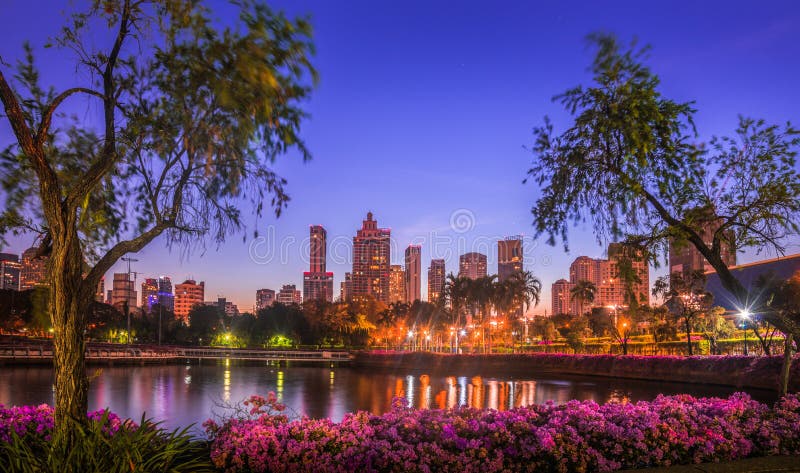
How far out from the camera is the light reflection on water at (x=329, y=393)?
26.5 m

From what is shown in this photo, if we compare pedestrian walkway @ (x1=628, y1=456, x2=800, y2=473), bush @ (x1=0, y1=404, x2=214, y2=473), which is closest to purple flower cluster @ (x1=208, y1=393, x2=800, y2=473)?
bush @ (x1=0, y1=404, x2=214, y2=473)

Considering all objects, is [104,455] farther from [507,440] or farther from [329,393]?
[329,393]

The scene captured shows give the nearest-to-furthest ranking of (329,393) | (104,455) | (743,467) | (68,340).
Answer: (104,455)
(68,340)
(743,467)
(329,393)

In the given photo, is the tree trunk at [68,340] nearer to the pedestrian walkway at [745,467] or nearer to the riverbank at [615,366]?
the pedestrian walkway at [745,467]

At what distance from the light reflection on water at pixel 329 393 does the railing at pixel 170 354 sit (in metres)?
18.4

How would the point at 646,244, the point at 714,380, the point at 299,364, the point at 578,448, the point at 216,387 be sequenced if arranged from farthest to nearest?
the point at 299,364 < the point at 216,387 < the point at 714,380 < the point at 646,244 < the point at 578,448

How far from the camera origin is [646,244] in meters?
9.20

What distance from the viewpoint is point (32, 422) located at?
7.41 m

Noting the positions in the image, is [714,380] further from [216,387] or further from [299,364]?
[299,364]

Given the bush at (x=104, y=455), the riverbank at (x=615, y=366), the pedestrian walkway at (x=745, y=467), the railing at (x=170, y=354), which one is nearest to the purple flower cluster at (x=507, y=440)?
the bush at (x=104, y=455)

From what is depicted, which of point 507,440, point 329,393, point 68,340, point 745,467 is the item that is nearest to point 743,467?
point 745,467

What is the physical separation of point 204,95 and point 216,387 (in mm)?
36693

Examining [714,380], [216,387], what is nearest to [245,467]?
[714,380]

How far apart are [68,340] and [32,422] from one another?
7.93ft
